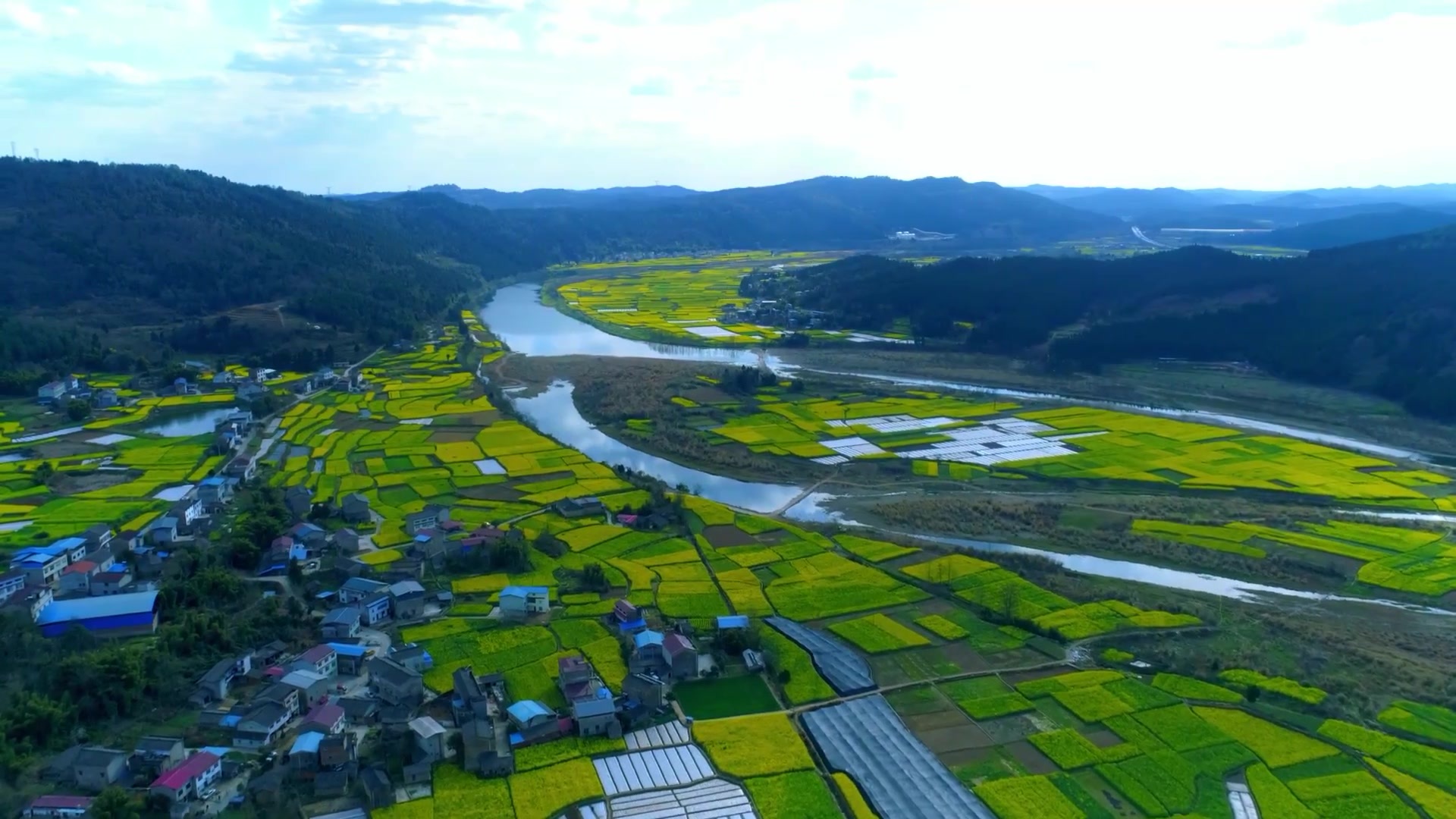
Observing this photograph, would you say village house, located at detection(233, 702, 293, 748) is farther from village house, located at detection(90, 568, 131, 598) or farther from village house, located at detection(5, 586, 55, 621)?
village house, located at detection(90, 568, 131, 598)

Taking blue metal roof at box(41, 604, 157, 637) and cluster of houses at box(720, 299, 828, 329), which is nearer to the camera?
blue metal roof at box(41, 604, 157, 637)

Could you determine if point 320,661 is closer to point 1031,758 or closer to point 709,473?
point 1031,758

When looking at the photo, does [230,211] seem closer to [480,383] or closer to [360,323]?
[360,323]

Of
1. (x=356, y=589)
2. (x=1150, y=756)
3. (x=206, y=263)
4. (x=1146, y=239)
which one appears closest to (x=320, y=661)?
(x=356, y=589)

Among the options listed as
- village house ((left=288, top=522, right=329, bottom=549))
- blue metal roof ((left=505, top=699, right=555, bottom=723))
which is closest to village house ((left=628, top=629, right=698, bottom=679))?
blue metal roof ((left=505, top=699, right=555, bottom=723))

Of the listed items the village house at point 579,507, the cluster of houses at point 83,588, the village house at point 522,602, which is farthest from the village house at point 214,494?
the village house at point 522,602

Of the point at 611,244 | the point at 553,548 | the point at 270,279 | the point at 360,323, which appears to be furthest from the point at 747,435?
the point at 611,244

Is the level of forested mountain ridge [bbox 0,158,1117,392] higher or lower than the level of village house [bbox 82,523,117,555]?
higher
